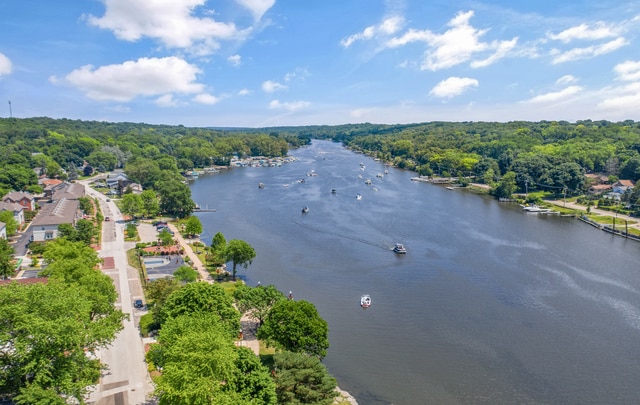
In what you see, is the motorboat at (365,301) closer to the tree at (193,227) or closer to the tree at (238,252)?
the tree at (238,252)

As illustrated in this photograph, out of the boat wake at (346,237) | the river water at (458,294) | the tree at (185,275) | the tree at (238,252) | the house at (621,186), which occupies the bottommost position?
the river water at (458,294)

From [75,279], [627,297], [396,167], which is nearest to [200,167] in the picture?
[396,167]

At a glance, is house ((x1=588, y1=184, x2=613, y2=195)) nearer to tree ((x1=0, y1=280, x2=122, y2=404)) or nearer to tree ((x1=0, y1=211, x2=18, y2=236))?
tree ((x1=0, y1=280, x2=122, y2=404))

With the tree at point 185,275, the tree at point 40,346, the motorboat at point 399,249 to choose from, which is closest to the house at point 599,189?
the motorboat at point 399,249

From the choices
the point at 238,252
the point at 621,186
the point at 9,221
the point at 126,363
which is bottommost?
the point at 126,363

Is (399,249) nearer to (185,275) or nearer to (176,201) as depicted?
(185,275)

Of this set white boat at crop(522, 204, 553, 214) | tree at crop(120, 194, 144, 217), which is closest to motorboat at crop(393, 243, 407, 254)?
white boat at crop(522, 204, 553, 214)

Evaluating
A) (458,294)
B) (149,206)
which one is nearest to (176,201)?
(149,206)
